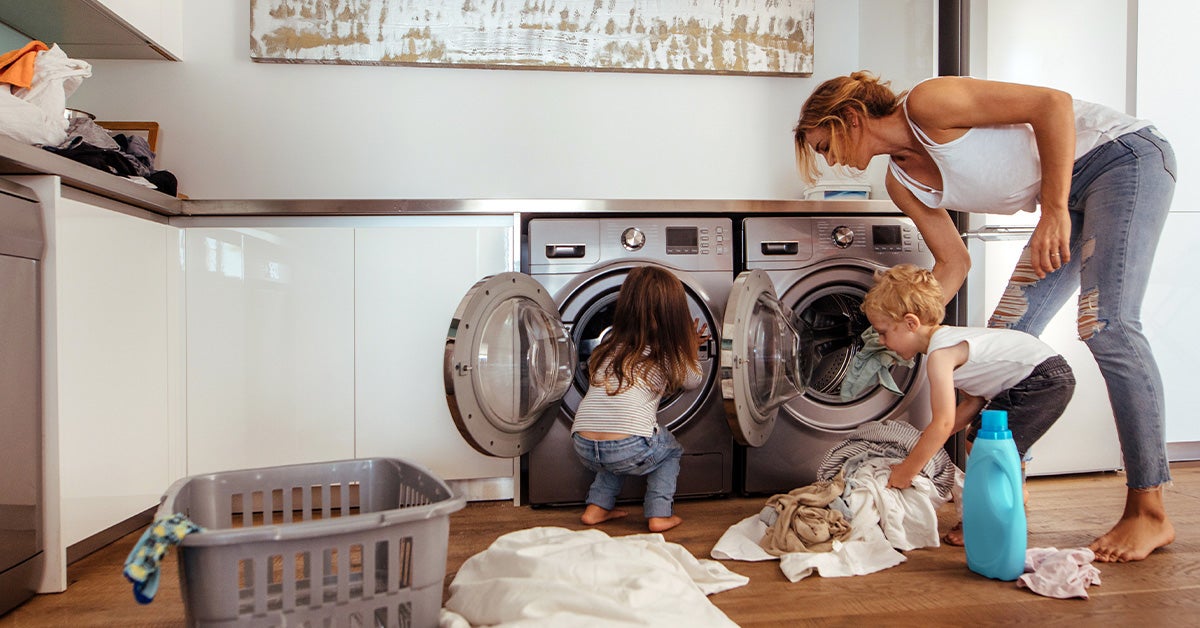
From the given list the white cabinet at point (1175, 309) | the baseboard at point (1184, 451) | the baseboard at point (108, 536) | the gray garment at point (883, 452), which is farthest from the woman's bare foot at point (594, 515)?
the baseboard at point (1184, 451)

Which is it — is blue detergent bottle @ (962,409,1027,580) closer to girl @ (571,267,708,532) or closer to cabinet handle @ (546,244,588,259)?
girl @ (571,267,708,532)

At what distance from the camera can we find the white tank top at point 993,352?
2.08 meters

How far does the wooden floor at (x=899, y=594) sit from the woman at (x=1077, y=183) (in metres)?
0.19

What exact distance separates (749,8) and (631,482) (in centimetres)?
207

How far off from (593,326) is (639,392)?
1.33ft

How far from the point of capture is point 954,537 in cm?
212

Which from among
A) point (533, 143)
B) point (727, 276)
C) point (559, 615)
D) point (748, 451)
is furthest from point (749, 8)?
point (559, 615)

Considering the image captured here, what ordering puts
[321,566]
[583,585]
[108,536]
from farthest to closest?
1. [108,536]
2. [583,585]
3. [321,566]

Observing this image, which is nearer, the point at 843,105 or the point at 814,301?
the point at 843,105

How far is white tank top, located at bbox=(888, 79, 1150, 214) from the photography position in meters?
2.05

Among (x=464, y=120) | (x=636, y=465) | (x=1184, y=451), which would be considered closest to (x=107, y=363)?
(x=636, y=465)

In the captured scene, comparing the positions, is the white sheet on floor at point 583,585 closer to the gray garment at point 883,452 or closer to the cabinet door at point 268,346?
the gray garment at point 883,452

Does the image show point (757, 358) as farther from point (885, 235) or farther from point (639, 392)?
point (885, 235)

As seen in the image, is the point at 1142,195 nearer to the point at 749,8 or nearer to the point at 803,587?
the point at 803,587
